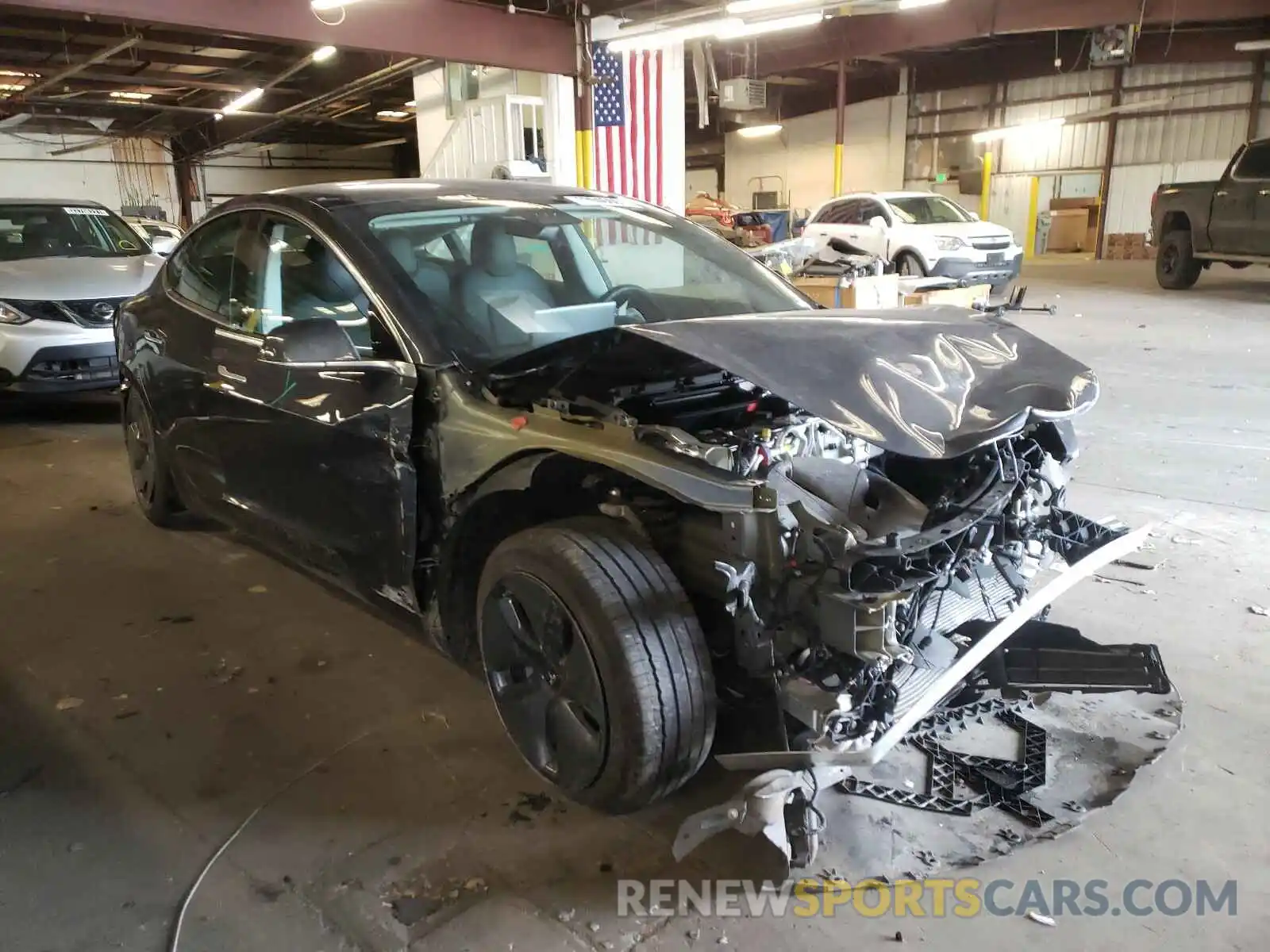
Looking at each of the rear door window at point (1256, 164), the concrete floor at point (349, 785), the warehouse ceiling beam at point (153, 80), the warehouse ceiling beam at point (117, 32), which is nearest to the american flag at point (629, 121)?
the warehouse ceiling beam at point (117, 32)

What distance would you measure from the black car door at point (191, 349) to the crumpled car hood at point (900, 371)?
1.83 meters

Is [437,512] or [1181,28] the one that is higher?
[1181,28]

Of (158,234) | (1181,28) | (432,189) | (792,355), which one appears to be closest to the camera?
(792,355)

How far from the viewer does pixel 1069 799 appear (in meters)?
2.29

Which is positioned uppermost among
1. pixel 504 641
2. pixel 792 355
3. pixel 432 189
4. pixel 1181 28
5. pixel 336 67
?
pixel 1181 28

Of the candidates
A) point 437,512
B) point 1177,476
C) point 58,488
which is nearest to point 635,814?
point 437,512

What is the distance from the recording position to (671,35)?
9617mm

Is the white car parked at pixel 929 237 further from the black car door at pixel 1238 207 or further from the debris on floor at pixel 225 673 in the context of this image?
the debris on floor at pixel 225 673

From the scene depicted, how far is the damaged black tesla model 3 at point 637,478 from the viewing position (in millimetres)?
1978

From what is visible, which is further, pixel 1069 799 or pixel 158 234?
pixel 158 234

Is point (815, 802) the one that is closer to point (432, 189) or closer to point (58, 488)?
point (432, 189)

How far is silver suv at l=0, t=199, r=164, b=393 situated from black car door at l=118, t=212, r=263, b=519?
2472mm

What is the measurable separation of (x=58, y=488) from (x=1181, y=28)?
20.5m

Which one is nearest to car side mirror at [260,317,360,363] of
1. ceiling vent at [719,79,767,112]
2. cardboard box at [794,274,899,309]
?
cardboard box at [794,274,899,309]
